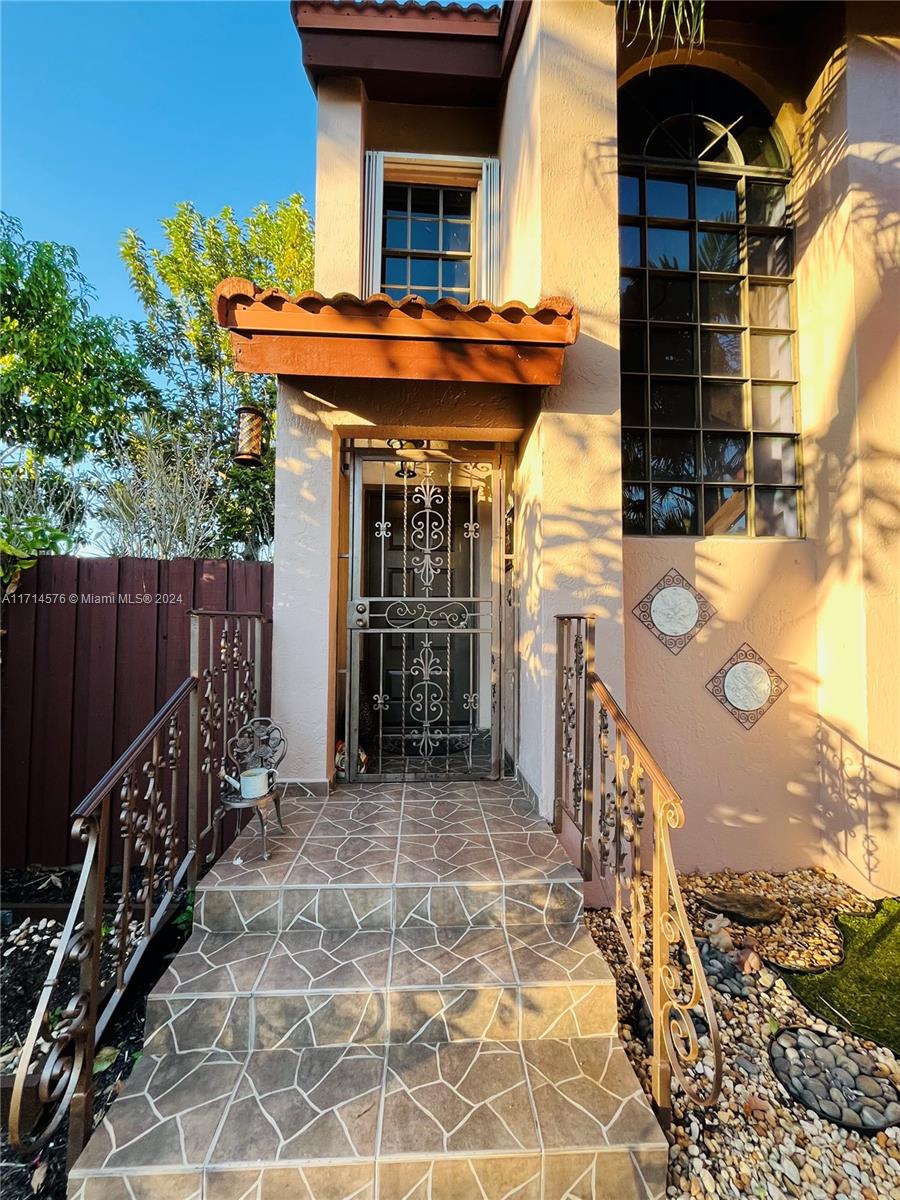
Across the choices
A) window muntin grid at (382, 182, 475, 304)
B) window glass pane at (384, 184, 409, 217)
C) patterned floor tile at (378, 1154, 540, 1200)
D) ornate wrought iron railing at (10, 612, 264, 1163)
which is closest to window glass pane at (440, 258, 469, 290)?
window muntin grid at (382, 182, 475, 304)

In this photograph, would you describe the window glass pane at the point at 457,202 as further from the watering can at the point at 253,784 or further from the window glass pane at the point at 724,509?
the watering can at the point at 253,784

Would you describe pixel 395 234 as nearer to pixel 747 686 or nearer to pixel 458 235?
pixel 458 235

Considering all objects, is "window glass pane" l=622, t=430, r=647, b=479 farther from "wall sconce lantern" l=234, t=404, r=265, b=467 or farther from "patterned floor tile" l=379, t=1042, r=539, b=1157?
"patterned floor tile" l=379, t=1042, r=539, b=1157

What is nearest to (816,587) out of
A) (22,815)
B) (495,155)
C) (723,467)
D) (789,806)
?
(723,467)

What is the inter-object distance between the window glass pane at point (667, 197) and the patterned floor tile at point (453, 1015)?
5073 millimetres

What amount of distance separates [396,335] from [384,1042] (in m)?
3.38

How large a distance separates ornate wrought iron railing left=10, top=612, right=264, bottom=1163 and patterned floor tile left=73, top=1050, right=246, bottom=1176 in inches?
5.0

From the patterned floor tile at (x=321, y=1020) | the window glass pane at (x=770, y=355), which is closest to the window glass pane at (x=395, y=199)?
the window glass pane at (x=770, y=355)

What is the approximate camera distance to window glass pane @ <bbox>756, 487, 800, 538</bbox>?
371 cm

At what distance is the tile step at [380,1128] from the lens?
1.53m

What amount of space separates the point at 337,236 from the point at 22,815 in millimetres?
4755

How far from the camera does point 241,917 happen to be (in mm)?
2285

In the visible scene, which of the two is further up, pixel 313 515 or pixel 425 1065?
pixel 313 515

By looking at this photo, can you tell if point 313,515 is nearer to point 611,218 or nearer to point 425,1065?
point 611,218
